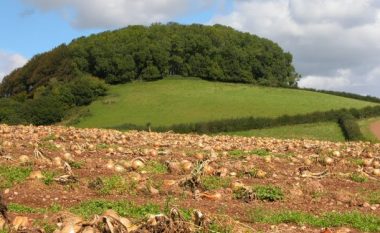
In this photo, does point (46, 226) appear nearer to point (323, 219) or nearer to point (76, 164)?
point (323, 219)

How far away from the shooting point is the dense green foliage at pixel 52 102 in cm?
7575

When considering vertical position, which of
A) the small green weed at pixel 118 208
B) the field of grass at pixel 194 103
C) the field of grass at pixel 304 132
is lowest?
the field of grass at pixel 304 132

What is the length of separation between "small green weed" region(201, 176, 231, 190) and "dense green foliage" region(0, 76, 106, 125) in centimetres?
6257

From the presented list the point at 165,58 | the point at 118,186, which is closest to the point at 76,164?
the point at 118,186

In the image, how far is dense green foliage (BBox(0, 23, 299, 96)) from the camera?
326 ft

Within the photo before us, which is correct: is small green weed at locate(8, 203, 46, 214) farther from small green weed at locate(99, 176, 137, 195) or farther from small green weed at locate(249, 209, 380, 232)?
small green weed at locate(249, 209, 380, 232)

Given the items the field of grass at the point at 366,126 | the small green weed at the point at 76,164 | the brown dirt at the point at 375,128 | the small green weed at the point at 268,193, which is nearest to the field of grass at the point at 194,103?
the field of grass at the point at 366,126

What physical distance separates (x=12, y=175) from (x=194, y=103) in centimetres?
6994

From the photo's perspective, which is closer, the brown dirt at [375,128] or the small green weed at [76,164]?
the small green weed at [76,164]

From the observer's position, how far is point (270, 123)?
5909cm

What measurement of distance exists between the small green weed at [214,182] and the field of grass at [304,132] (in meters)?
42.4

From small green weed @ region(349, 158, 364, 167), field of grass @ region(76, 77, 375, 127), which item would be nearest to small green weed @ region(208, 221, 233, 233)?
small green weed @ region(349, 158, 364, 167)

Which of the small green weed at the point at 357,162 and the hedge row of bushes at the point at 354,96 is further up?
the hedge row of bushes at the point at 354,96

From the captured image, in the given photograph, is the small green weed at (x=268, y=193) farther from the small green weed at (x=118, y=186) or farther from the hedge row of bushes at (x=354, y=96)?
the hedge row of bushes at (x=354, y=96)
